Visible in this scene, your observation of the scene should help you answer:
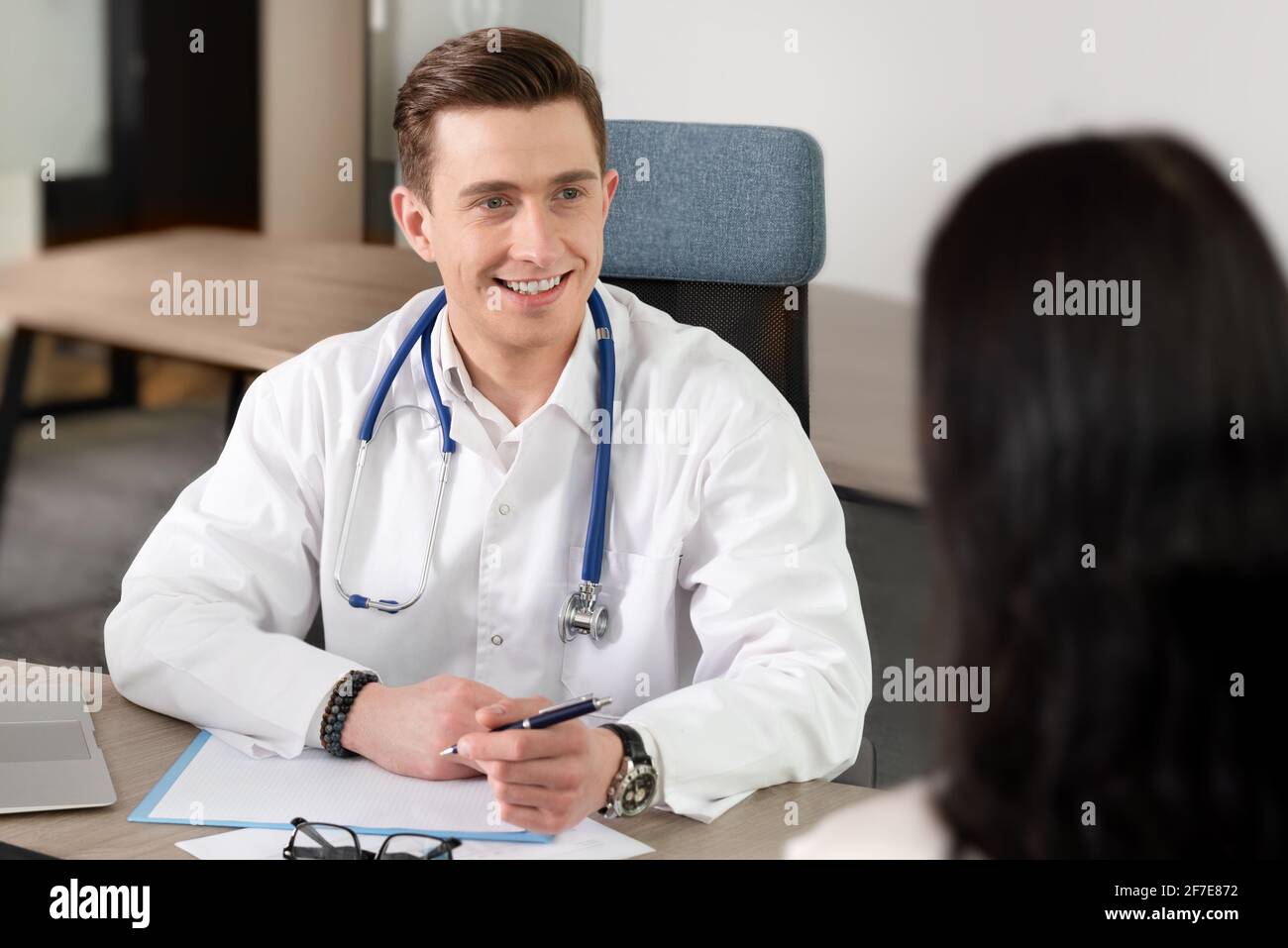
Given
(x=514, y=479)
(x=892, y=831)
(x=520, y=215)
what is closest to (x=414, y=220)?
(x=520, y=215)

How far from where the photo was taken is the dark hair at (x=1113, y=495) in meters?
0.50

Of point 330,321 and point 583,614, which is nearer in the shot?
point 583,614

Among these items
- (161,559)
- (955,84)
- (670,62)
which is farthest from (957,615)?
(670,62)

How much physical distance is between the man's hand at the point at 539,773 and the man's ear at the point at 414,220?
67cm

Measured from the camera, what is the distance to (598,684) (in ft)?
4.41

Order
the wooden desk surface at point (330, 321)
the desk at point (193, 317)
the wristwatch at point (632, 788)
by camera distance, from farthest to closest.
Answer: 1. the desk at point (193, 317)
2. the wooden desk surface at point (330, 321)
3. the wristwatch at point (632, 788)

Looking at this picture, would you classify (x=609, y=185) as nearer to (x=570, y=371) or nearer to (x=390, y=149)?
(x=570, y=371)

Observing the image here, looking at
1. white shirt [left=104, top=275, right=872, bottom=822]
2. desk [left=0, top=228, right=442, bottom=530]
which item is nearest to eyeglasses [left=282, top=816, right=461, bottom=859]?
white shirt [left=104, top=275, right=872, bottom=822]

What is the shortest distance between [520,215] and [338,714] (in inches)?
21.4

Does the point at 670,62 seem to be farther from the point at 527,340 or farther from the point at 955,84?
the point at 527,340

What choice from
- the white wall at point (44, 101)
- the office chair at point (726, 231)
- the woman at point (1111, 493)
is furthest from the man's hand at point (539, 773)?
the white wall at point (44, 101)

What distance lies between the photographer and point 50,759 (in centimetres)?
104

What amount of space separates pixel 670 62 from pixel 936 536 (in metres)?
3.21

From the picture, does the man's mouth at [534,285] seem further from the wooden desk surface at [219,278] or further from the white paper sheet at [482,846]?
the wooden desk surface at [219,278]
